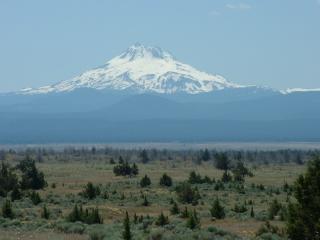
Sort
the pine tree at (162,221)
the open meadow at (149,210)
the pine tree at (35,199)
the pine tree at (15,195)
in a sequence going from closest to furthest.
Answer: the open meadow at (149,210), the pine tree at (162,221), the pine tree at (35,199), the pine tree at (15,195)

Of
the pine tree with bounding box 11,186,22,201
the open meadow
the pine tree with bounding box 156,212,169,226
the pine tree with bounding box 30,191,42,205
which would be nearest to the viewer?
the open meadow

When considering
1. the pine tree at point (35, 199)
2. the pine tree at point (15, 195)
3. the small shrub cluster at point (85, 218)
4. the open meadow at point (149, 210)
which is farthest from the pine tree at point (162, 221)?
the pine tree at point (15, 195)

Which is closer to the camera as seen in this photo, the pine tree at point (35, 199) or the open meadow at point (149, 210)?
the open meadow at point (149, 210)

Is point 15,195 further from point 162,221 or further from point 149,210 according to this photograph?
point 162,221

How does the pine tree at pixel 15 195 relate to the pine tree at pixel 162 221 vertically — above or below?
above

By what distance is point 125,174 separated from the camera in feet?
231

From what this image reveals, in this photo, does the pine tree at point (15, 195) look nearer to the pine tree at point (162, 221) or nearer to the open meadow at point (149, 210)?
the open meadow at point (149, 210)

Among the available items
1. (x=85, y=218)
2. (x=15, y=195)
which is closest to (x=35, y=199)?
(x=15, y=195)

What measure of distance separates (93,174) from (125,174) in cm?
451

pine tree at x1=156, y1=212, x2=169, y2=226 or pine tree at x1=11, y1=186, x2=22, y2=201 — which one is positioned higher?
pine tree at x1=11, y1=186, x2=22, y2=201

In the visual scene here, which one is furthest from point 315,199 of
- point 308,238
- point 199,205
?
point 199,205

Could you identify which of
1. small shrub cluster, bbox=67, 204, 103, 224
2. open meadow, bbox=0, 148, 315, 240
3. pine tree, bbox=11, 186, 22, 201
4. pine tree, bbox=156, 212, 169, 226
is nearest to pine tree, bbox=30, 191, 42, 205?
open meadow, bbox=0, 148, 315, 240

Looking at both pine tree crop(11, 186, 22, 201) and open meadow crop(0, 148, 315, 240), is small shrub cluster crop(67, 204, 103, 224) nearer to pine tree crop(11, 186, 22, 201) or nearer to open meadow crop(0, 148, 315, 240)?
open meadow crop(0, 148, 315, 240)

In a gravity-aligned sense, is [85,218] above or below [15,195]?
below
